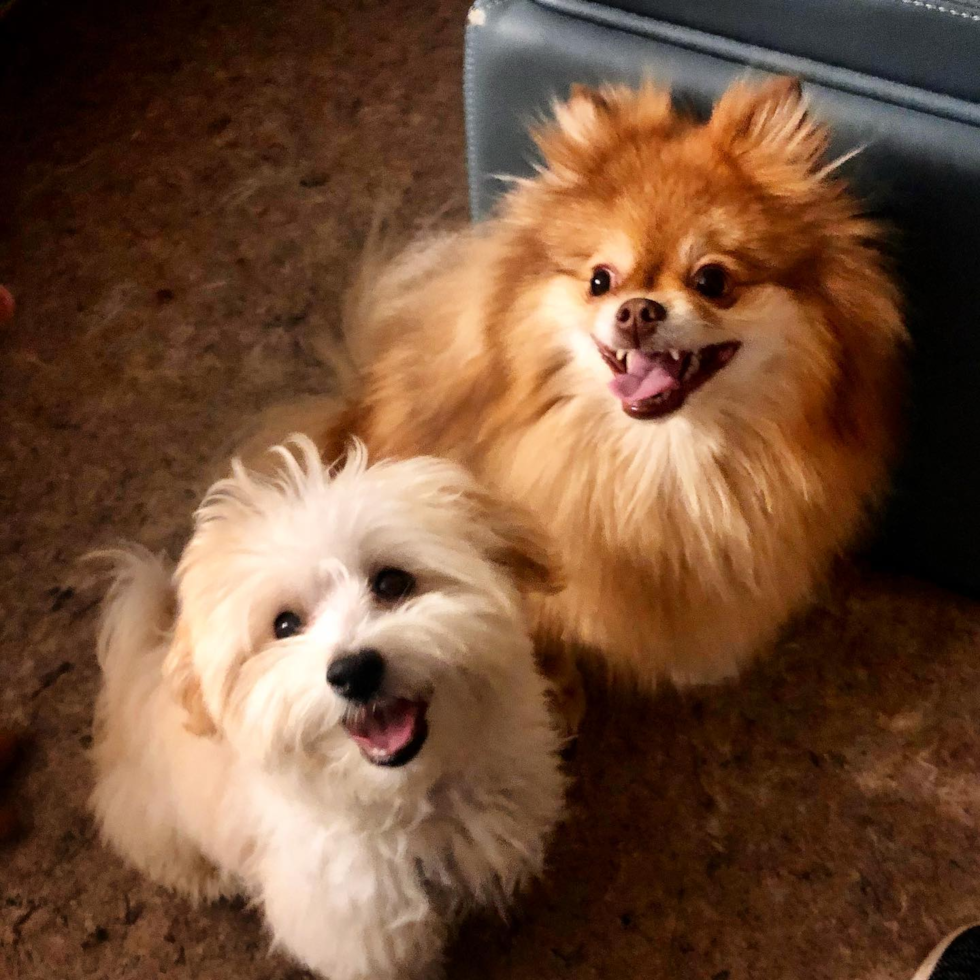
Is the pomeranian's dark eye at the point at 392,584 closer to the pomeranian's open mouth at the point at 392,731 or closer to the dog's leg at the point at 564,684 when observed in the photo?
the pomeranian's open mouth at the point at 392,731

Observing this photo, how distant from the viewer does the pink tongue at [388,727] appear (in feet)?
2.81

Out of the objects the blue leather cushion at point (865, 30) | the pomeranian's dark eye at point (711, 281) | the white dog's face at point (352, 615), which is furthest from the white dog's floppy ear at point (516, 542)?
the blue leather cushion at point (865, 30)

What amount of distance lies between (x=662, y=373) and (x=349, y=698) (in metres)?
0.42

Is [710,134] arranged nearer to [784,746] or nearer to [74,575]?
[784,746]

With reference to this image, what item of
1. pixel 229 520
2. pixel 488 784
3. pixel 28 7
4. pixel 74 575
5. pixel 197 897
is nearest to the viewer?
pixel 229 520

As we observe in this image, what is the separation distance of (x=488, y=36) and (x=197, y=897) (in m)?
1.07

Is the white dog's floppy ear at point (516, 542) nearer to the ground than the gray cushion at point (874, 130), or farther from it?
nearer to the ground

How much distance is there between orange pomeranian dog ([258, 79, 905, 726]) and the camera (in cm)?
91

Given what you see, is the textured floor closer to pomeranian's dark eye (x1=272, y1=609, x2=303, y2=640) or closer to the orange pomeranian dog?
the orange pomeranian dog

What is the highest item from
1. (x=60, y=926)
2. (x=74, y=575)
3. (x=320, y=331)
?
(x=320, y=331)

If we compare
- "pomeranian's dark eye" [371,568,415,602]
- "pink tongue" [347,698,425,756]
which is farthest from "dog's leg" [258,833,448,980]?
"pomeranian's dark eye" [371,568,415,602]

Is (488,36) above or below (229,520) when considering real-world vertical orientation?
above

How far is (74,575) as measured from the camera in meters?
1.54

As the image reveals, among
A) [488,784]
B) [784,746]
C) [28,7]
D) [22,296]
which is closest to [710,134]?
[488,784]
